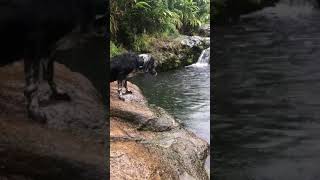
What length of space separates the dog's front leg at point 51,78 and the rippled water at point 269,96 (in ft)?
3.86

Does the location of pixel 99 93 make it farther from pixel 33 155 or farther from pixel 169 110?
pixel 169 110

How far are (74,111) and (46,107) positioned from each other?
21 cm

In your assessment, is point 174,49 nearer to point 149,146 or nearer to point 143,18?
point 143,18

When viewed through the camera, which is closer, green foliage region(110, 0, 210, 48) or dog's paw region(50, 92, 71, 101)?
dog's paw region(50, 92, 71, 101)

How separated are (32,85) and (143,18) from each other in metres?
6.35

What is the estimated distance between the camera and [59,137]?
10.9 feet

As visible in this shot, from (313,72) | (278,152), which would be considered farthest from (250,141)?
(313,72)

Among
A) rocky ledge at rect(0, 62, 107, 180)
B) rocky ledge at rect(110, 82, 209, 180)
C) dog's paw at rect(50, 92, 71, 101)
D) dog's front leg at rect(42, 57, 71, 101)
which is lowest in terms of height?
rocky ledge at rect(110, 82, 209, 180)

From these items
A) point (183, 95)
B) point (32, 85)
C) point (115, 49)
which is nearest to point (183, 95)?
point (183, 95)

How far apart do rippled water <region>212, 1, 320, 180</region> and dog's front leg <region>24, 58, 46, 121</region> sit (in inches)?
53.5

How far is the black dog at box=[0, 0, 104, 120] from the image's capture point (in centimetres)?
313

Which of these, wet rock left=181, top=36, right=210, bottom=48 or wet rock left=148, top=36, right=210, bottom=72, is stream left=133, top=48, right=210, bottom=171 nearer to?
wet rock left=148, top=36, right=210, bottom=72

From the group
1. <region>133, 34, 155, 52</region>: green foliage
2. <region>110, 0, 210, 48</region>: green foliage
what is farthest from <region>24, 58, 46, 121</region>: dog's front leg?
<region>133, 34, 155, 52</region>: green foliage

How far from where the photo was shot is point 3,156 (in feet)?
10.5
